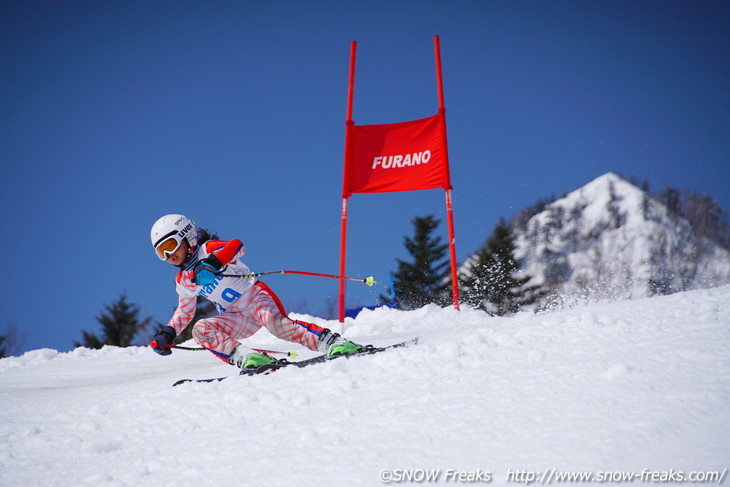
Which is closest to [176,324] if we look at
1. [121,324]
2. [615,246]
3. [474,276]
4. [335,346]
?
[335,346]

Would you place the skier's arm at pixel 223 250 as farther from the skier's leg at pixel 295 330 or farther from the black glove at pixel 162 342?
the black glove at pixel 162 342

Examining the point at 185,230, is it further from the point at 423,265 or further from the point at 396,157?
the point at 423,265

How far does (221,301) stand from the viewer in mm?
4523

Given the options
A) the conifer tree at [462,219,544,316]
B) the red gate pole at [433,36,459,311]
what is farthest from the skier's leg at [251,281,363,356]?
the conifer tree at [462,219,544,316]

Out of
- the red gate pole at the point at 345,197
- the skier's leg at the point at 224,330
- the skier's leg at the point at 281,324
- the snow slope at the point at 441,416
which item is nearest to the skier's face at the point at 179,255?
the skier's leg at the point at 224,330

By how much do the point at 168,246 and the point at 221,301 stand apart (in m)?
0.65

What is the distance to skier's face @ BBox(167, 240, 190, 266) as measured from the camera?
4312mm

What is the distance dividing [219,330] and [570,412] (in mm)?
3102

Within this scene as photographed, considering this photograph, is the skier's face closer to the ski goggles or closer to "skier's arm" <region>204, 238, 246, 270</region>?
the ski goggles
